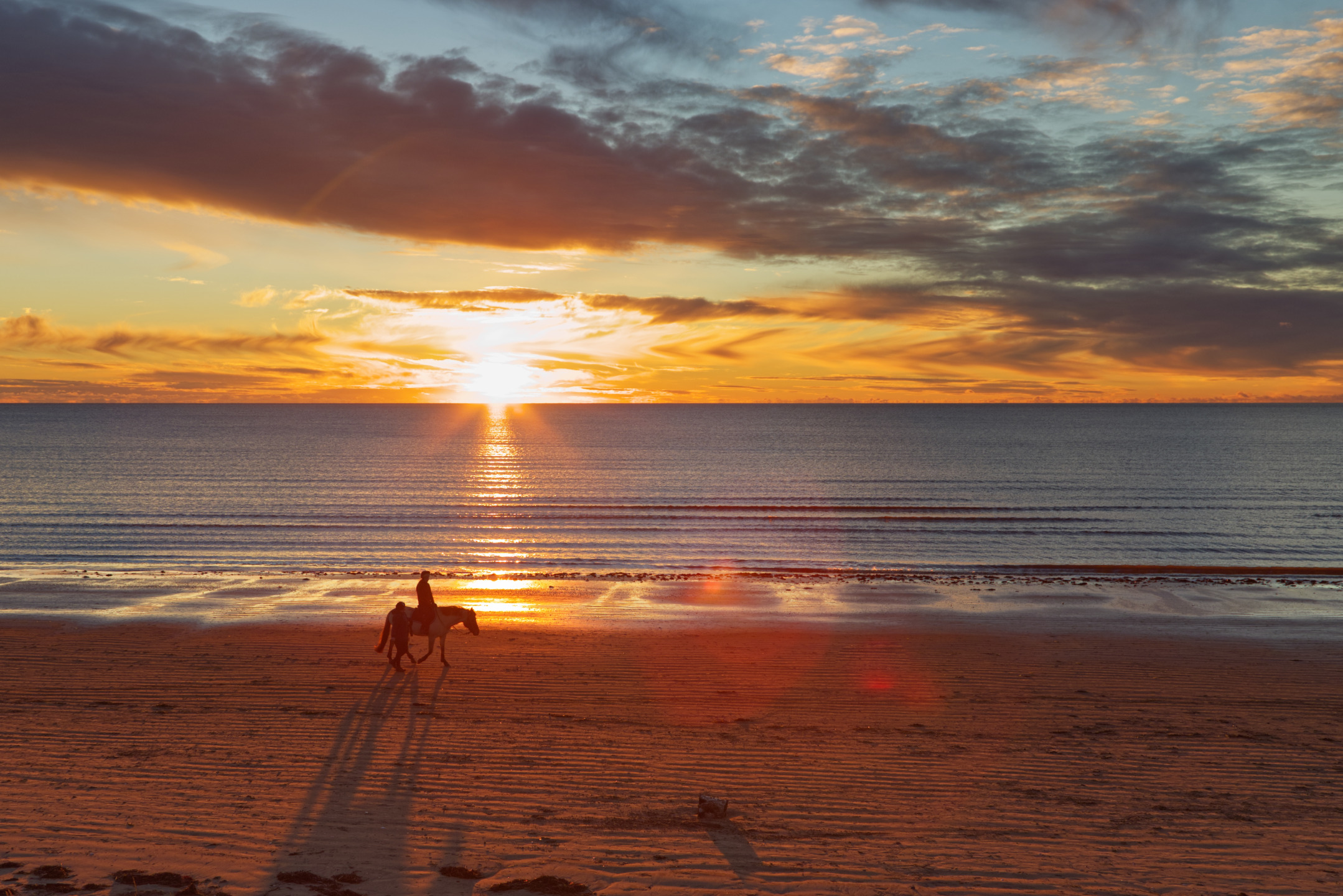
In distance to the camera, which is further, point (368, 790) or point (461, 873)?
point (368, 790)

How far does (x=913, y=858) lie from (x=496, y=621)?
16.0 m

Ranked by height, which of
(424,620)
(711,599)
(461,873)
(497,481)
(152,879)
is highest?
(424,620)

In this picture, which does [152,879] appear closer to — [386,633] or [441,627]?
[386,633]

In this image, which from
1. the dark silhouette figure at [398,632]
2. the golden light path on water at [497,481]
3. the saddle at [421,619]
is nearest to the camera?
the dark silhouette figure at [398,632]

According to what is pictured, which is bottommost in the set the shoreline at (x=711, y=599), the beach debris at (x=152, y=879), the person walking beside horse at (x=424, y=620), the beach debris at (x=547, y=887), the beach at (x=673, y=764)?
the shoreline at (x=711, y=599)

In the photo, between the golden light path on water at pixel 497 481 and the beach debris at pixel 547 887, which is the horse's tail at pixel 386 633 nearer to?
the beach debris at pixel 547 887

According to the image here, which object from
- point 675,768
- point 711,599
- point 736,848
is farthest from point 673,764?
point 711,599

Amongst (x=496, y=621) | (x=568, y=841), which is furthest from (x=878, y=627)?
(x=568, y=841)

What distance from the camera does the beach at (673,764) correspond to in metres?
8.79

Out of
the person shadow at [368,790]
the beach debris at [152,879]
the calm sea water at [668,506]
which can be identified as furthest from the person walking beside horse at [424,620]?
the calm sea water at [668,506]

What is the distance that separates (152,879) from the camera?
26.3ft

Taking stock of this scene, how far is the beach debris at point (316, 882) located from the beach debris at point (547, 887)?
55.9 inches

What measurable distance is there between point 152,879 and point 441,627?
30.3ft

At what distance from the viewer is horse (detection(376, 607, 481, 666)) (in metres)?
17.1
